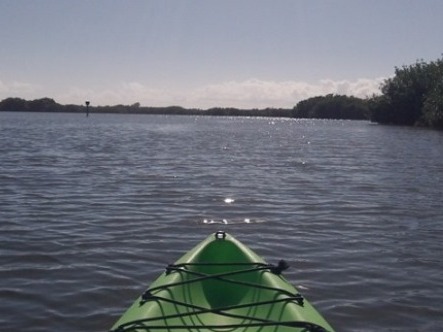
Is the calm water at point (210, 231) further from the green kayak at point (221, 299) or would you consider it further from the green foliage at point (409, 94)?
the green foliage at point (409, 94)

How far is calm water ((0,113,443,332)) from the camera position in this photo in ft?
26.2

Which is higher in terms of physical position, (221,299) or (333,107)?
(333,107)

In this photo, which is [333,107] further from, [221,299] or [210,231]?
[221,299]

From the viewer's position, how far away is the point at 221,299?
21.7 feet

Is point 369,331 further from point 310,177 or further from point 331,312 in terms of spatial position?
point 310,177

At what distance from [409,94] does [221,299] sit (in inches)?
3279

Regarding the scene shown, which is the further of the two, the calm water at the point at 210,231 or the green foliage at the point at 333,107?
the green foliage at the point at 333,107

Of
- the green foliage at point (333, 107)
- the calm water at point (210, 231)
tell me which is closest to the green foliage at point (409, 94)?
the calm water at point (210, 231)

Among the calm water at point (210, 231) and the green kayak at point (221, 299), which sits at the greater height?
the green kayak at point (221, 299)

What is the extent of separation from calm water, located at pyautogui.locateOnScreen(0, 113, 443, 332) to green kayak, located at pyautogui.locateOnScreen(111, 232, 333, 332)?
4.46 feet

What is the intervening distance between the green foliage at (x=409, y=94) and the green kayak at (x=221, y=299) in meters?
71.9

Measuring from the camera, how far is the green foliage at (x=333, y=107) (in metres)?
164

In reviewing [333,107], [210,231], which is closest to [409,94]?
[210,231]

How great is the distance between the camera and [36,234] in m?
11.7
